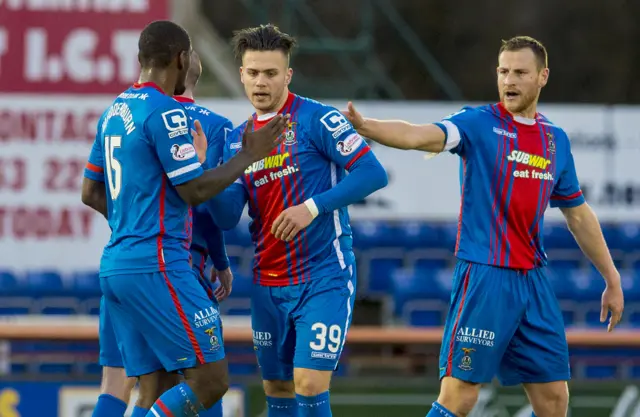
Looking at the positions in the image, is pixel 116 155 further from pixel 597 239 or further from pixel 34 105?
pixel 34 105

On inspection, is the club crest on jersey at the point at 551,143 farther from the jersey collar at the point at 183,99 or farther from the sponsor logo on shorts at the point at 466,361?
the jersey collar at the point at 183,99

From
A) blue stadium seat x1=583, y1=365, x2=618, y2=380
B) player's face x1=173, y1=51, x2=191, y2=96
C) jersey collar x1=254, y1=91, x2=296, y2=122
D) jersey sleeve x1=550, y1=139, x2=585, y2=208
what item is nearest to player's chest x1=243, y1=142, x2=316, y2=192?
jersey collar x1=254, y1=91, x2=296, y2=122

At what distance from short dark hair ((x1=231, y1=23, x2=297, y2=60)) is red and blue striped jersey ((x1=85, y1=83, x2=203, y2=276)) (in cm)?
61

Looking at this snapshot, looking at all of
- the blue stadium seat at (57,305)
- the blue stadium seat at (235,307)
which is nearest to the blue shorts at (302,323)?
the blue stadium seat at (235,307)

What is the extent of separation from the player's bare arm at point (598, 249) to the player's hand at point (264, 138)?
1.56 metres

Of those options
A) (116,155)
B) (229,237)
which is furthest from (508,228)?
(229,237)

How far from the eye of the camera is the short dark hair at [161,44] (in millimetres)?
4676

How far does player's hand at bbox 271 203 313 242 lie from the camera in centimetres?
480

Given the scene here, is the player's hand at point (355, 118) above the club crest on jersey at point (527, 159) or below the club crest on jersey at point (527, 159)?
above

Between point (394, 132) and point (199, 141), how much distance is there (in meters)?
0.87

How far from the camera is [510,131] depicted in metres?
5.16

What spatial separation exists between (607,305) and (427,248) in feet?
20.1

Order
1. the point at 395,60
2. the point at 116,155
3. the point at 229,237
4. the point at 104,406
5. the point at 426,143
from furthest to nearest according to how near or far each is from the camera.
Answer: the point at 395,60 < the point at 229,237 < the point at 104,406 < the point at 426,143 < the point at 116,155

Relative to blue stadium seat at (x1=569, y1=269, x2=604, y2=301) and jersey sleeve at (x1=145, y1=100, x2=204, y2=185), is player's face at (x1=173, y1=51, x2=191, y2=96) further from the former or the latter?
blue stadium seat at (x1=569, y1=269, x2=604, y2=301)
